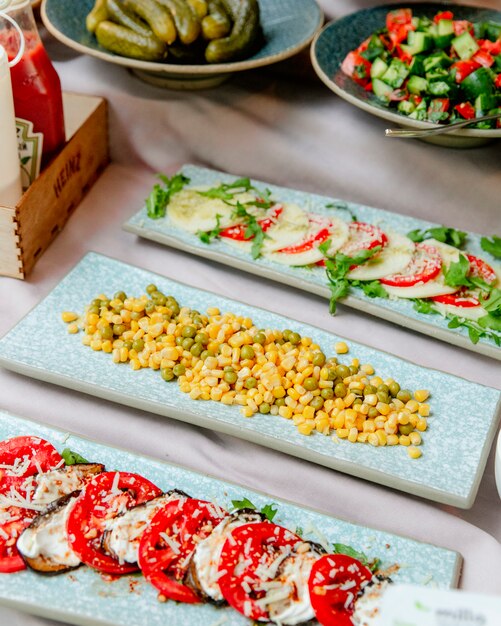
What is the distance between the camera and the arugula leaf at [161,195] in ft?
6.49

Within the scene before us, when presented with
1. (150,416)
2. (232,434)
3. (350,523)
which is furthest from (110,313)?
(350,523)

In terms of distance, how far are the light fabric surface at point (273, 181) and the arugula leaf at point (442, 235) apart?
4.6 inches

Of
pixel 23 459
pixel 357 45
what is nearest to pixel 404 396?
pixel 23 459

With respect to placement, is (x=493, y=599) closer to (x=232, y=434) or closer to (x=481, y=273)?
(x=232, y=434)

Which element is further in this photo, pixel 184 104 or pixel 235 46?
pixel 184 104

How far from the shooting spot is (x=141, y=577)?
1193 mm

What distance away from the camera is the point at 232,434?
1475mm

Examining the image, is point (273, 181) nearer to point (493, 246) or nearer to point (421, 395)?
point (493, 246)

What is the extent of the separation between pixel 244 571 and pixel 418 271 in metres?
0.92

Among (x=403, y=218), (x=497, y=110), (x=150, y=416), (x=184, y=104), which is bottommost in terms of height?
(x=150, y=416)

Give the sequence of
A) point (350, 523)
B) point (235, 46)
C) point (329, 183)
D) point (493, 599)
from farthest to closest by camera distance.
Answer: point (329, 183) → point (235, 46) → point (350, 523) → point (493, 599)

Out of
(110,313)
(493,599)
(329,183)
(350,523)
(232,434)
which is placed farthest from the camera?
(329,183)

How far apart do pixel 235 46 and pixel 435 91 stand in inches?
20.6

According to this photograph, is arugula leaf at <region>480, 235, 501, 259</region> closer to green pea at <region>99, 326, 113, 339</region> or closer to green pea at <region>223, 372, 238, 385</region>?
green pea at <region>223, 372, 238, 385</region>
